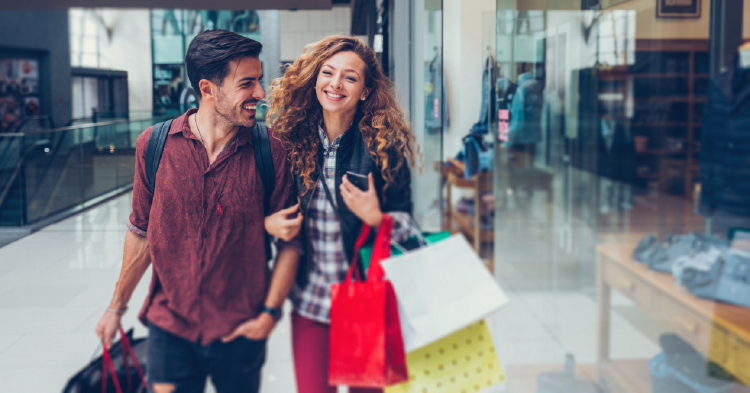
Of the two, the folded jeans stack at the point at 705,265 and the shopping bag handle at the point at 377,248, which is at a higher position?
the shopping bag handle at the point at 377,248

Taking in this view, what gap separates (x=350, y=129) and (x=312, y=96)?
16cm

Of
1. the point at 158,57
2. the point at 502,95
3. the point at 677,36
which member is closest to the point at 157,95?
the point at 158,57

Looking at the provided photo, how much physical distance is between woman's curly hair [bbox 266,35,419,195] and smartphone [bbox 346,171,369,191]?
62 millimetres

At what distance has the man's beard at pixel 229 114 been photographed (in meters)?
1.75

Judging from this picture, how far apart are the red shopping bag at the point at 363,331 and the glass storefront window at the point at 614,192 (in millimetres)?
792

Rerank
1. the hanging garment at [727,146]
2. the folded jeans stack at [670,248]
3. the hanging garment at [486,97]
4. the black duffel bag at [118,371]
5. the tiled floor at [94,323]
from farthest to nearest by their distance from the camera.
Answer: the hanging garment at [486,97] → the tiled floor at [94,323] → the folded jeans stack at [670,248] → the hanging garment at [727,146] → the black duffel bag at [118,371]

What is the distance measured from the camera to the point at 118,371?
1959mm

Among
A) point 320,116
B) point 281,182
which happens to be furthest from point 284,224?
point 320,116

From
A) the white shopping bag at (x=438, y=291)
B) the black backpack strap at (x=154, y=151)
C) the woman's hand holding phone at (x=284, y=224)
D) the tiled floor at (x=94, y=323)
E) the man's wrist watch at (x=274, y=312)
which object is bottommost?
the tiled floor at (x=94, y=323)

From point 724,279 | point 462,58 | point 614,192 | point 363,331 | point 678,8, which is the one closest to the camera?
point 363,331

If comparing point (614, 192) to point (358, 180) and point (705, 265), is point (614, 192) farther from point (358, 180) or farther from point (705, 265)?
point (358, 180)

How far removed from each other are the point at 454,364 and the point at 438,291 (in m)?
0.25

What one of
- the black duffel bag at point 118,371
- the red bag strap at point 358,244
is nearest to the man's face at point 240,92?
the red bag strap at point 358,244

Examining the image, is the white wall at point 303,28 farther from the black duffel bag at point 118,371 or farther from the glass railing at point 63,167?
the black duffel bag at point 118,371
